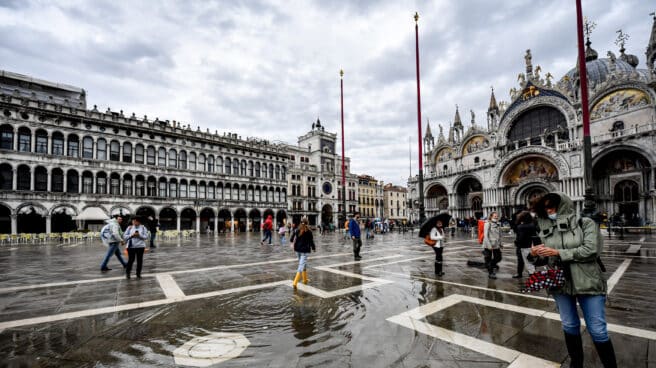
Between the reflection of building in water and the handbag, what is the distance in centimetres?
3288

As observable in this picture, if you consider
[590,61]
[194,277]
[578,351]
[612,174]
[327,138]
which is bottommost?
[194,277]

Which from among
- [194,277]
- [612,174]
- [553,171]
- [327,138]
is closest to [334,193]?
[327,138]

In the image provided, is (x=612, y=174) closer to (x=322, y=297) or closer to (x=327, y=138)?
(x=322, y=297)

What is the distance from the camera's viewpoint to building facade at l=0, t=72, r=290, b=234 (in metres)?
28.1

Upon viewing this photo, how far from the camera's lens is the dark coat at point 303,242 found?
655 centimetres

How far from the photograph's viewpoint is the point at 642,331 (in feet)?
12.3

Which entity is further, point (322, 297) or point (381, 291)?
point (381, 291)

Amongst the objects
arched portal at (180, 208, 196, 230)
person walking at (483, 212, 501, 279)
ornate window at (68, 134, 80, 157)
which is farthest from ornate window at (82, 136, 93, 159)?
person walking at (483, 212, 501, 279)

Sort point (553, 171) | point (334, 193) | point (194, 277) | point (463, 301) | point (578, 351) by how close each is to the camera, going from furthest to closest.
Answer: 1. point (334, 193)
2. point (553, 171)
3. point (194, 277)
4. point (463, 301)
5. point (578, 351)

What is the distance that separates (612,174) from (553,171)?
15.3 feet

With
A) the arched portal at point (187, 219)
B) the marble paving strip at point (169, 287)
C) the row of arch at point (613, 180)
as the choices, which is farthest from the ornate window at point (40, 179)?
the row of arch at point (613, 180)

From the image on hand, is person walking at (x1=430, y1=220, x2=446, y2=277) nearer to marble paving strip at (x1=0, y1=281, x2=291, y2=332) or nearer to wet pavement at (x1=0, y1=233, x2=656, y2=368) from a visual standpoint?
wet pavement at (x1=0, y1=233, x2=656, y2=368)

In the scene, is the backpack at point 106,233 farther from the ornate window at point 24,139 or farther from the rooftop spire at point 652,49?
the rooftop spire at point 652,49

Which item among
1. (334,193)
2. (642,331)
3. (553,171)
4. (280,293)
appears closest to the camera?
(642,331)
